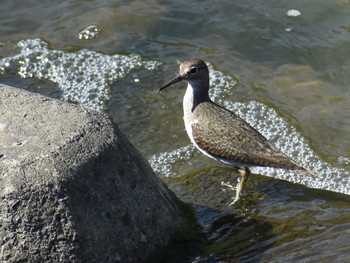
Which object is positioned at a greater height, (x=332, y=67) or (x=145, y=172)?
(x=145, y=172)

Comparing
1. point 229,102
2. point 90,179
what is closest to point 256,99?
point 229,102

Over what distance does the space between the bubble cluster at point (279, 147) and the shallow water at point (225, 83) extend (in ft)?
0.05

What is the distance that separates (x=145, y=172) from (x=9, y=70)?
427 centimetres

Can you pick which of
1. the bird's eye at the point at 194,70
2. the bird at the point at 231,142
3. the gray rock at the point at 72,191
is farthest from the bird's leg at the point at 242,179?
the bird's eye at the point at 194,70

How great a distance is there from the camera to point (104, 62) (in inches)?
313

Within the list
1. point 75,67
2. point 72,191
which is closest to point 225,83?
point 75,67

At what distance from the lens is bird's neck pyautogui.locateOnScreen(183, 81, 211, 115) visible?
6.15 m

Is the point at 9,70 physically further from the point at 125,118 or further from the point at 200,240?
the point at 200,240

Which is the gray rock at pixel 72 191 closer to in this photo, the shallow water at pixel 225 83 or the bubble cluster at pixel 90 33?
the shallow water at pixel 225 83

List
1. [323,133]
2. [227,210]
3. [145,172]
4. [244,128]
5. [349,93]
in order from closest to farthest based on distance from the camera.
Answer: [145,172] → [227,210] → [244,128] → [323,133] → [349,93]

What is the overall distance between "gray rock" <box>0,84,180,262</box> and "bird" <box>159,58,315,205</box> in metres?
1.29

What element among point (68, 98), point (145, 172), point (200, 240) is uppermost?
point (145, 172)

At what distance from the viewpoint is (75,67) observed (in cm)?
795

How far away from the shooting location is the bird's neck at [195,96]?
242 inches
